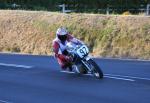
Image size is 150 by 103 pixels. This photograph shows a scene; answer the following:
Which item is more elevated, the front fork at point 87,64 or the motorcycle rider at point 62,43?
the motorcycle rider at point 62,43

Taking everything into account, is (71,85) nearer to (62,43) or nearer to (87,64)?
(87,64)

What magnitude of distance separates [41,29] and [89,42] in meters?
4.15

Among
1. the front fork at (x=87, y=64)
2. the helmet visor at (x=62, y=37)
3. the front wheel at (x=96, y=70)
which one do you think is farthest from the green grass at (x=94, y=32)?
the front wheel at (x=96, y=70)

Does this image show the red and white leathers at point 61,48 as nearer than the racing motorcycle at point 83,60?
No

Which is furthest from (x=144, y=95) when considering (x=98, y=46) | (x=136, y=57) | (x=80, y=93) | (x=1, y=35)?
(x=1, y=35)

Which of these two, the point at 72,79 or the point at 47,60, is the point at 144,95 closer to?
the point at 72,79

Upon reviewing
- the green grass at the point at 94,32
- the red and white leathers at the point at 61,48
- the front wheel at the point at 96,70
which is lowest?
the green grass at the point at 94,32

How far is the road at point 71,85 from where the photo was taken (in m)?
13.7

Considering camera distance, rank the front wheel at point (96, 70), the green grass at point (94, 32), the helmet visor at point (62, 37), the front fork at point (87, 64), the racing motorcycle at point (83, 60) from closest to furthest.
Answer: the front wheel at point (96, 70) < the racing motorcycle at point (83, 60) < the front fork at point (87, 64) < the helmet visor at point (62, 37) < the green grass at point (94, 32)

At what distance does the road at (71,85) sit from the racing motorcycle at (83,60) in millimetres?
255

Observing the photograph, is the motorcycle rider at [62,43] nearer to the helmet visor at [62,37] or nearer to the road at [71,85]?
the helmet visor at [62,37]

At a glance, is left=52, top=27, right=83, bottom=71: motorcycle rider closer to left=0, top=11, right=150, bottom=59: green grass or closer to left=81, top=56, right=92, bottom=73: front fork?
left=81, top=56, right=92, bottom=73: front fork

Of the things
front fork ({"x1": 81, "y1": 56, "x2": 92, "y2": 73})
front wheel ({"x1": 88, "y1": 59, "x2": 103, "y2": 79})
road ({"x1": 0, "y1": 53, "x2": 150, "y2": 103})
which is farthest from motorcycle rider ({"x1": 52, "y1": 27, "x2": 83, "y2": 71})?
front wheel ({"x1": 88, "y1": 59, "x2": 103, "y2": 79})

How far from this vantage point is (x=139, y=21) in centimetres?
2931
